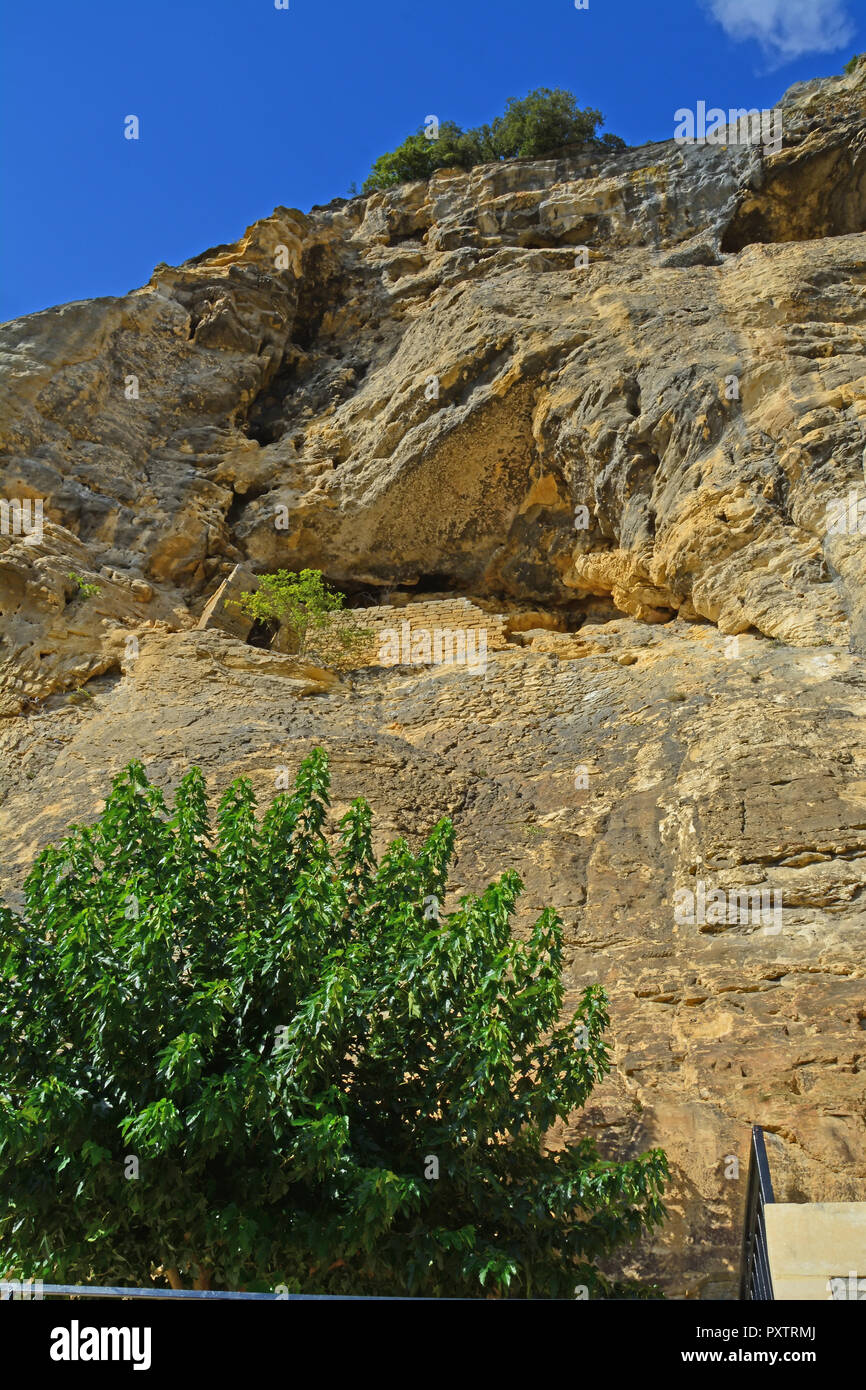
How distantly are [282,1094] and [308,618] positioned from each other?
39.8 feet

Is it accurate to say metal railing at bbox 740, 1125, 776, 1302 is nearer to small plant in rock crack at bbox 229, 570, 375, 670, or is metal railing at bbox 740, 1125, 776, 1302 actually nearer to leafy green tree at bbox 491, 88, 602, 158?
small plant in rock crack at bbox 229, 570, 375, 670

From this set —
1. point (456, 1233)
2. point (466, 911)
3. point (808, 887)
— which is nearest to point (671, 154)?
point (808, 887)

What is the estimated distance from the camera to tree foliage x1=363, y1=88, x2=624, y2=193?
27.1 m

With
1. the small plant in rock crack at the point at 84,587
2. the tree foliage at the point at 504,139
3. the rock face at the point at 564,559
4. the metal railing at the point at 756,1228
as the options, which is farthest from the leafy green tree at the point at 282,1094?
the tree foliage at the point at 504,139

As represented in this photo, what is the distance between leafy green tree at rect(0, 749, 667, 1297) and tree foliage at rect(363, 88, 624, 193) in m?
24.5

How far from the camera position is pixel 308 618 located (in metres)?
17.3

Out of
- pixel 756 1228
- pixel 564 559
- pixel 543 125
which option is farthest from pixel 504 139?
pixel 756 1228

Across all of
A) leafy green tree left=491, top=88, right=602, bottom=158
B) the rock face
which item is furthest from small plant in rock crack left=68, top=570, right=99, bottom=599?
leafy green tree left=491, top=88, right=602, bottom=158

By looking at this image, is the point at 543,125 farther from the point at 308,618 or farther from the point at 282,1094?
the point at 282,1094

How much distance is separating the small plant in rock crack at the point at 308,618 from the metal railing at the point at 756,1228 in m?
11.2

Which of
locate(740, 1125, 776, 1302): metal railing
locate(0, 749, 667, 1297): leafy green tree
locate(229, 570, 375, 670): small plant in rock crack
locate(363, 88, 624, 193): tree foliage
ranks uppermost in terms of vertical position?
locate(363, 88, 624, 193): tree foliage

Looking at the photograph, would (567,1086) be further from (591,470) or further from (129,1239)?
(591,470)

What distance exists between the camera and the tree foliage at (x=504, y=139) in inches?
1067

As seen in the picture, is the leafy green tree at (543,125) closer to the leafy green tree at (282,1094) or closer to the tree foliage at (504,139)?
the tree foliage at (504,139)
